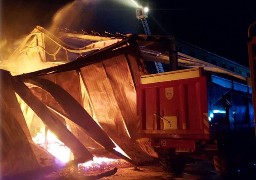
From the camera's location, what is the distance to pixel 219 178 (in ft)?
26.9

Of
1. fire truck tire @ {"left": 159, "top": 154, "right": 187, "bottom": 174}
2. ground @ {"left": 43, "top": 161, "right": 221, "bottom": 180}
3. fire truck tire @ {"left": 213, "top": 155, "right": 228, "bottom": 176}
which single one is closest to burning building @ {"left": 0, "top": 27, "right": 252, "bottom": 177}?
ground @ {"left": 43, "top": 161, "right": 221, "bottom": 180}

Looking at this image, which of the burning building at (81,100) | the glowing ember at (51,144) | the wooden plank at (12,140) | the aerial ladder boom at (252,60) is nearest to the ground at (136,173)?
the burning building at (81,100)

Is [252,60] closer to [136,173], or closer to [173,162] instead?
[173,162]

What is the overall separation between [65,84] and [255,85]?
7733 millimetres


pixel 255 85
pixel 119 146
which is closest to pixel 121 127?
pixel 119 146

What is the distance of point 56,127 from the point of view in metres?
8.21

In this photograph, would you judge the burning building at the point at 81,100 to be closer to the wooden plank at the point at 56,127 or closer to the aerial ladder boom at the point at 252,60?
the wooden plank at the point at 56,127

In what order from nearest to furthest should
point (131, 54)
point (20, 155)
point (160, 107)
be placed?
point (20, 155) → point (160, 107) → point (131, 54)

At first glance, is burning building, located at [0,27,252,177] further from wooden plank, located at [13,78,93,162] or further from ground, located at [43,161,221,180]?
ground, located at [43,161,221,180]

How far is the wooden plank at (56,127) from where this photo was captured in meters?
8.00

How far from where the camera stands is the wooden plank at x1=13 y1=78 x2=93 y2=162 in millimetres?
7996

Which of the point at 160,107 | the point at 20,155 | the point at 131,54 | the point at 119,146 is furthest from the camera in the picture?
the point at 119,146

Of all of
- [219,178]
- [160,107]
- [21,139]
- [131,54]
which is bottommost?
[219,178]

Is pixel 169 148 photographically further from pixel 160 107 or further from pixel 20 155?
pixel 20 155
